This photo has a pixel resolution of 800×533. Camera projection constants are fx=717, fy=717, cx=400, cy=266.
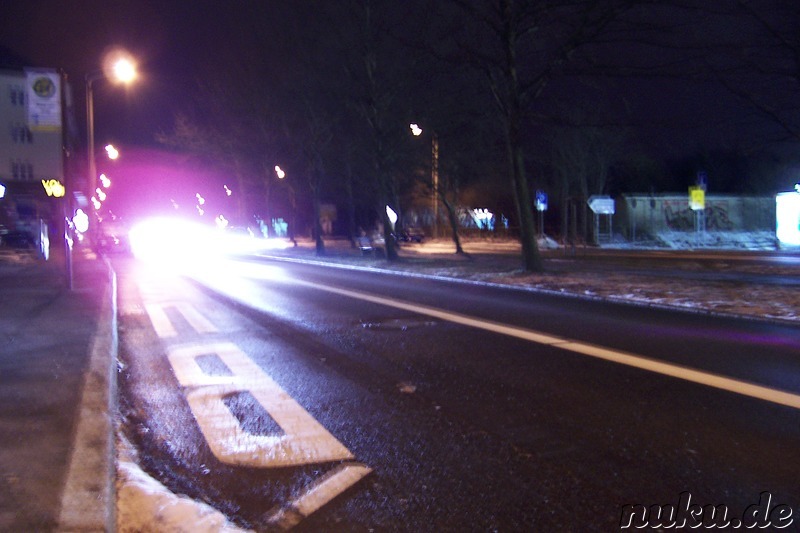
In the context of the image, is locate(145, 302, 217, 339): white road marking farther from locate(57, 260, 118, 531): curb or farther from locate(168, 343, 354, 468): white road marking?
locate(57, 260, 118, 531): curb

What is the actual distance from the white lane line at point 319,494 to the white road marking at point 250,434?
29cm

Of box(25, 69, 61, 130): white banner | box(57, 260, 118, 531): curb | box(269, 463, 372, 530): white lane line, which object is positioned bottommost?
box(269, 463, 372, 530): white lane line

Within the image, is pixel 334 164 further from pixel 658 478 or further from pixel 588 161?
pixel 658 478

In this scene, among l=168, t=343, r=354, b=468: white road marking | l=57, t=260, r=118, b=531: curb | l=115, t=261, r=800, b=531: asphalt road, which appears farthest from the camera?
l=168, t=343, r=354, b=468: white road marking

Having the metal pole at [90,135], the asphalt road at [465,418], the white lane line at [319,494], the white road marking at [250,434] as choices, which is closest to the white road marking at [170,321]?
the asphalt road at [465,418]

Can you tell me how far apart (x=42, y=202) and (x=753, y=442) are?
64041mm

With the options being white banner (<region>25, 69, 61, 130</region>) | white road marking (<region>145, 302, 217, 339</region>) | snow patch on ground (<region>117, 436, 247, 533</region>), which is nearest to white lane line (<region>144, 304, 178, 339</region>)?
white road marking (<region>145, 302, 217, 339</region>)

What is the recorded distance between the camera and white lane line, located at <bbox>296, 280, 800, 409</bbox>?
24.0 ft

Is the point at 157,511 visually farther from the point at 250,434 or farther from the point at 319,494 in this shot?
the point at 250,434

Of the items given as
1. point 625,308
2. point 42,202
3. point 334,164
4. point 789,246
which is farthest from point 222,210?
point 625,308

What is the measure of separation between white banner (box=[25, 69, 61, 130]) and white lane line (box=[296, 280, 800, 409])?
9.04 metres

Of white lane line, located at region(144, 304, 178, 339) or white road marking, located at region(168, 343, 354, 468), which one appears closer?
white road marking, located at region(168, 343, 354, 468)

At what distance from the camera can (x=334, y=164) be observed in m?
44.7

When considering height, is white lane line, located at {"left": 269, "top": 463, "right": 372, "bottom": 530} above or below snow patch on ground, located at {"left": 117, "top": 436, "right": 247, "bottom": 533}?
below
